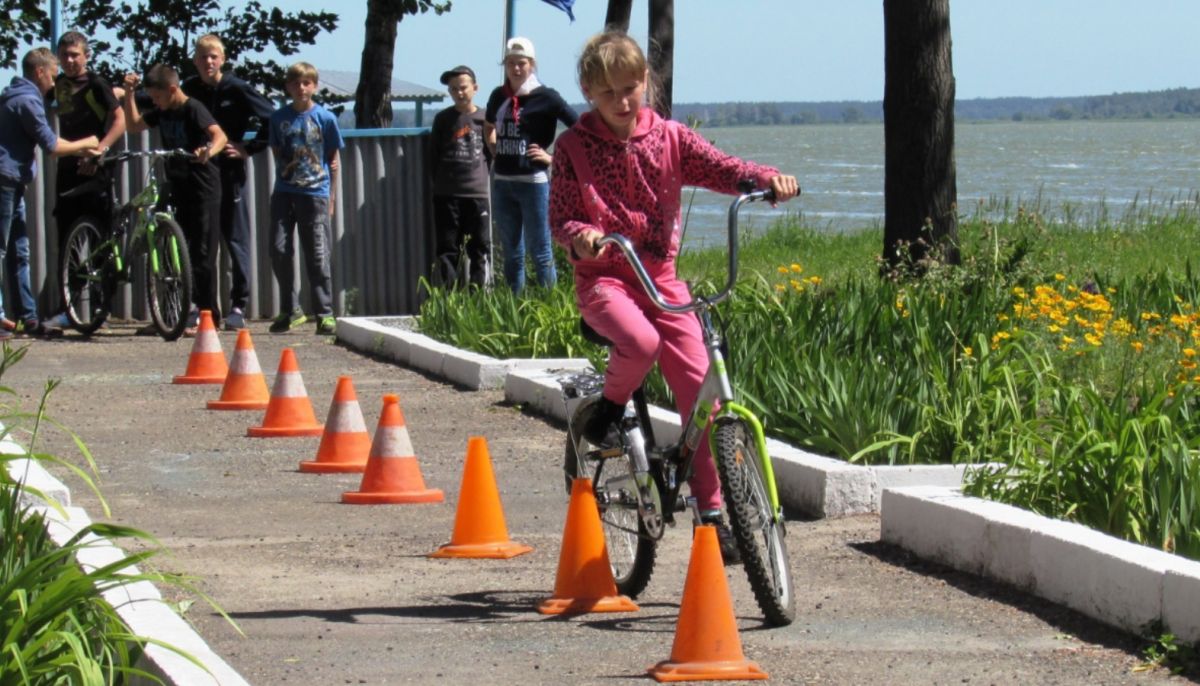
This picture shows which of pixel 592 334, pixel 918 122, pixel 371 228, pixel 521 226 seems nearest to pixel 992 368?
pixel 592 334

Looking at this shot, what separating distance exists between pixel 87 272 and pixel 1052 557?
9.56 m

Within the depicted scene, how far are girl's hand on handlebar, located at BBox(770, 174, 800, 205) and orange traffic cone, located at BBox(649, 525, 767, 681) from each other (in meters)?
1.10

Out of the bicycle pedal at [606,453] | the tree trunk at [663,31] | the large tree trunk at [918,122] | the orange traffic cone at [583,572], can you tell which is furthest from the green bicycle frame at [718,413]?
the tree trunk at [663,31]

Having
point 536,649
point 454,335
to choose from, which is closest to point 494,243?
point 454,335

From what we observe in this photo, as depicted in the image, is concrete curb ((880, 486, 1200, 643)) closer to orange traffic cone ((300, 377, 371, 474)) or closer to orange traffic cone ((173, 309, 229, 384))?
orange traffic cone ((300, 377, 371, 474))

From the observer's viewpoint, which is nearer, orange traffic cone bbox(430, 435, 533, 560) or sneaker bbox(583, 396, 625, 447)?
sneaker bbox(583, 396, 625, 447)

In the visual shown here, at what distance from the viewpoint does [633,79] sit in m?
6.04

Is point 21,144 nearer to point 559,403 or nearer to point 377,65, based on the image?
point 559,403

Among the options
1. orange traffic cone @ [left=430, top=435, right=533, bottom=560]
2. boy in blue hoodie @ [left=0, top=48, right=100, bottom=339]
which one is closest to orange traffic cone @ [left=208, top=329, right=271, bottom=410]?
boy in blue hoodie @ [left=0, top=48, right=100, bottom=339]

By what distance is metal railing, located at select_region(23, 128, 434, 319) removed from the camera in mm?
15688

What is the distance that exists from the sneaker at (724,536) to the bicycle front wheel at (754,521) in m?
0.35

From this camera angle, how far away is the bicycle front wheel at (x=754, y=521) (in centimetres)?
567

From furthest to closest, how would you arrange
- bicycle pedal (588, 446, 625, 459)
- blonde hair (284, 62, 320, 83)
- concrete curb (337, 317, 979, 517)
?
blonde hair (284, 62, 320, 83) → concrete curb (337, 317, 979, 517) → bicycle pedal (588, 446, 625, 459)

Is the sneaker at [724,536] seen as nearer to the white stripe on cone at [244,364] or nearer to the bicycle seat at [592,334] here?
the bicycle seat at [592,334]
